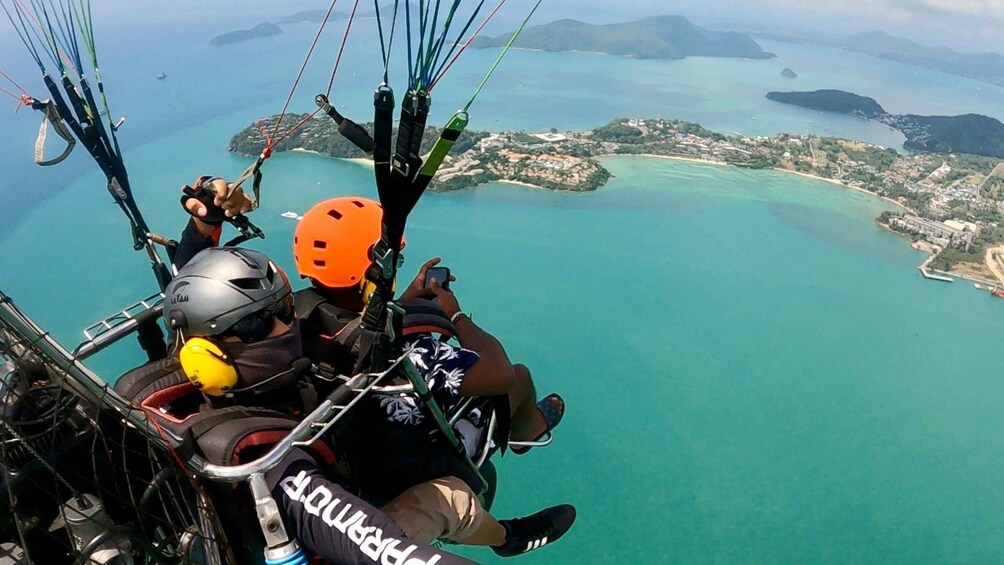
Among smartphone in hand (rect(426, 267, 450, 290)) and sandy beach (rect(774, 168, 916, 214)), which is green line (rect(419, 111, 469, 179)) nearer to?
smartphone in hand (rect(426, 267, 450, 290))

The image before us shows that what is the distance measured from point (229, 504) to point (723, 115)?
39821 millimetres

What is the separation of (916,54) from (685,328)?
359 ft

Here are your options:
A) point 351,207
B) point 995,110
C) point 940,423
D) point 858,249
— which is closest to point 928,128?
point 995,110

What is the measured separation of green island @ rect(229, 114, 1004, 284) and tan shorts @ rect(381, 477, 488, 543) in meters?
16.2

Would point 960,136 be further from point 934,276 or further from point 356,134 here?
point 356,134

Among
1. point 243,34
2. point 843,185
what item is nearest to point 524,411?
point 843,185

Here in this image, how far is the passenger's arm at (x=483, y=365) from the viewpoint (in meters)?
1.40

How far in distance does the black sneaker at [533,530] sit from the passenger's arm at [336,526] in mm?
1108

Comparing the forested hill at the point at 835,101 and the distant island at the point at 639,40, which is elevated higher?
the distant island at the point at 639,40

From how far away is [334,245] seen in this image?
144 cm

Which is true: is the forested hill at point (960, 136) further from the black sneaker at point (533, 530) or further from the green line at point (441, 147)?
the green line at point (441, 147)

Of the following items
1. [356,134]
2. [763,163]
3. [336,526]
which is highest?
[356,134]

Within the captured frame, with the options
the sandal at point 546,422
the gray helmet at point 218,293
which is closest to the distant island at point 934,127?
the sandal at point 546,422

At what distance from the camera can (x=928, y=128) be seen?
36.9 metres
